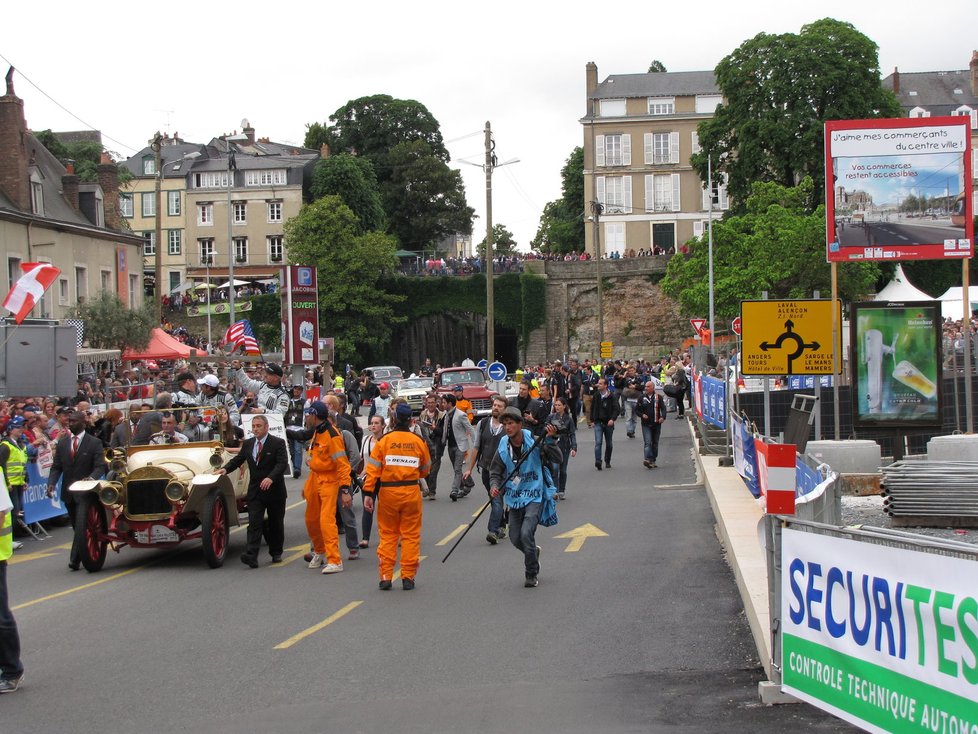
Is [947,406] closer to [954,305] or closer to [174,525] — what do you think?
[174,525]

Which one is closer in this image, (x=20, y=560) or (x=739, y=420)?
(x=20, y=560)

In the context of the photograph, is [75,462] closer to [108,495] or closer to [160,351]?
[108,495]

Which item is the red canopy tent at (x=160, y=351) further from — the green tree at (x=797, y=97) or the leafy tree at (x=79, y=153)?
the leafy tree at (x=79, y=153)

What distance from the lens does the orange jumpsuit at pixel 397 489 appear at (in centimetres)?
1146

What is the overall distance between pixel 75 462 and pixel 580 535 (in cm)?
615

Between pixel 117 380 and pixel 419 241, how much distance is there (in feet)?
201

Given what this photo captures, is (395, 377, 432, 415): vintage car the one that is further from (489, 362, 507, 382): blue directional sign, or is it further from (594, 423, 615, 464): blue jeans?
(594, 423, 615, 464): blue jeans

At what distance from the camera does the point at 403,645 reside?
9.19 meters

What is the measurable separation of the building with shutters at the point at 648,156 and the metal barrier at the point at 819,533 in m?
76.0

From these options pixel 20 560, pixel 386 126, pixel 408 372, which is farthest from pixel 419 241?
pixel 20 560

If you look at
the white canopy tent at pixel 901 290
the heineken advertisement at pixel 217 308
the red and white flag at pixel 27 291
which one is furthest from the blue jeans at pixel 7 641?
the heineken advertisement at pixel 217 308

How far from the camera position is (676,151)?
271 feet

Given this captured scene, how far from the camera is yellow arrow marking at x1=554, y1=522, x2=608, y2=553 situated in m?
14.2

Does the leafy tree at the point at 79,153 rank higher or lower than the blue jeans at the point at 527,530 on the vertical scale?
higher
